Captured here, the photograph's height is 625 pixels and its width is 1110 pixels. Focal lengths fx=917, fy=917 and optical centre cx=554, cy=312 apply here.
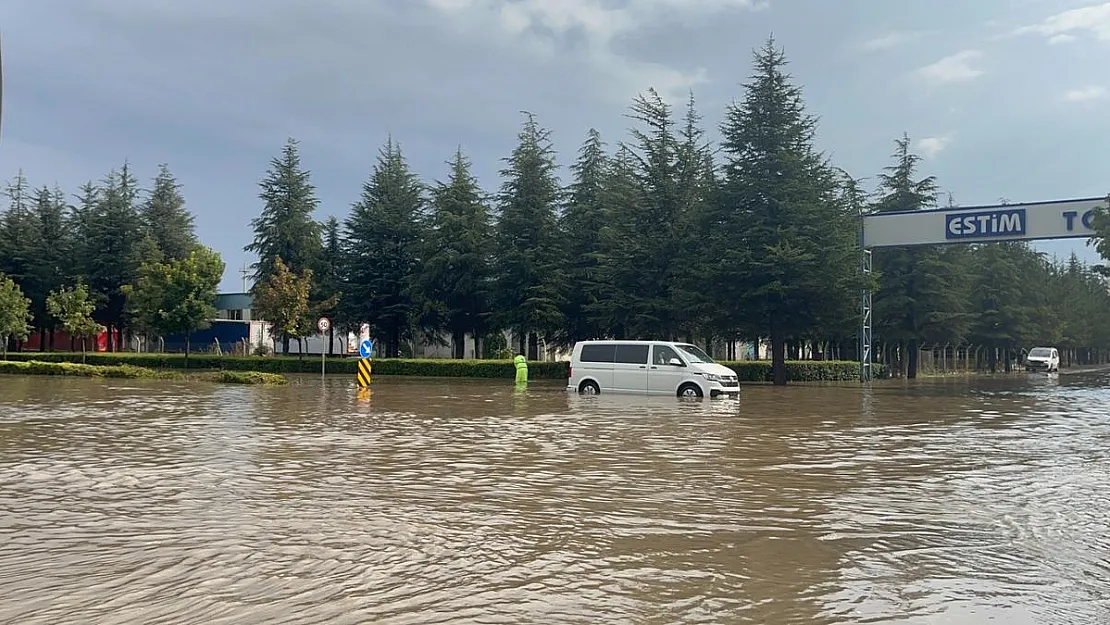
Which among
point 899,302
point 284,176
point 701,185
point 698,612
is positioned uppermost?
point 284,176

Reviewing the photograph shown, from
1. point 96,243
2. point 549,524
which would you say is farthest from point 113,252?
point 549,524

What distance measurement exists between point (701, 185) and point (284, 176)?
102 ft

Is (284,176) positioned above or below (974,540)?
above

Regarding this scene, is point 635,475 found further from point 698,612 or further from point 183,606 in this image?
point 183,606

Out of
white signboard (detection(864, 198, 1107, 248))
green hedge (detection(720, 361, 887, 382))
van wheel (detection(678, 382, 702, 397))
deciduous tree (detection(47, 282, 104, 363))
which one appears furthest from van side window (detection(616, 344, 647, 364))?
deciduous tree (detection(47, 282, 104, 363))

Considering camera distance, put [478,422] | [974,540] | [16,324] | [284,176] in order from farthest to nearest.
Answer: [284,176] → [16,324] → [478,422] → [974,540]

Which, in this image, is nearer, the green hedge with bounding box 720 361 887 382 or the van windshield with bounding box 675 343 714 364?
the van windshield with bounding box 675 343 714 364

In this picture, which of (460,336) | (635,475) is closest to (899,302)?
(460,336)

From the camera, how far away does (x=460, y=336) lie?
54.5 metres

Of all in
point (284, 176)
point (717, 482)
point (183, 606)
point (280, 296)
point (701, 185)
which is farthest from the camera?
point (284, 176)

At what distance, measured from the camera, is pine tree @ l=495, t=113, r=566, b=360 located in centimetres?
4394

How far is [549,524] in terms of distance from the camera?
8.23 metres

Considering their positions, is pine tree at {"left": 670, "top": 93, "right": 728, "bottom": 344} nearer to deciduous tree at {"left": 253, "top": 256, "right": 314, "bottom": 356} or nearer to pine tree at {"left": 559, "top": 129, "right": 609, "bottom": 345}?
pine tree at {"left": 559, "top": 129, "right": 609, "bottom": 345}

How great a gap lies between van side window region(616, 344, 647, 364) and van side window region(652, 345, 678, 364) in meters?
0.30
